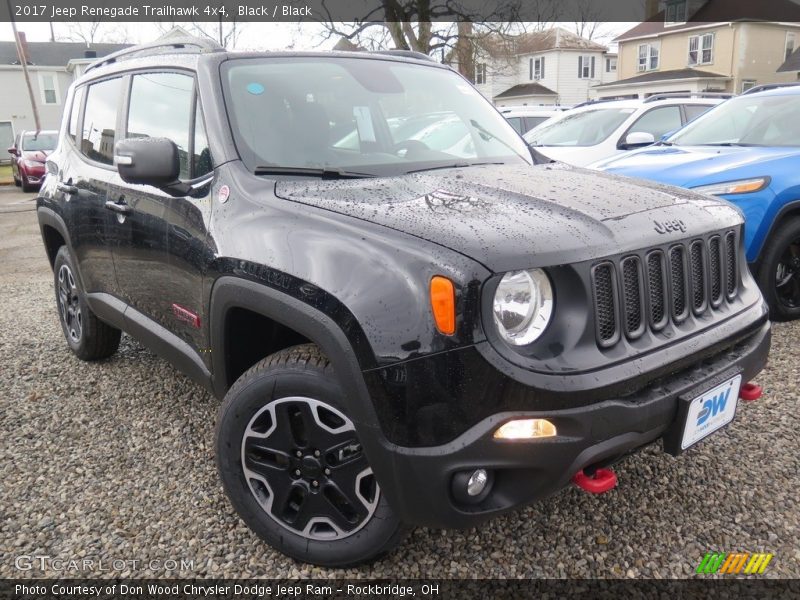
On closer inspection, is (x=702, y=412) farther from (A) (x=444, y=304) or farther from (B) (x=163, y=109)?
(B) (x=163, y=109)

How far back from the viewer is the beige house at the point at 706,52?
3319 centimetres

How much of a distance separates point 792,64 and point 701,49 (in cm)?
449

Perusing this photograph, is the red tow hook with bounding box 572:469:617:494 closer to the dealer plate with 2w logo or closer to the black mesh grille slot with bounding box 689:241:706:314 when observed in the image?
the dealer plate with 2w logo

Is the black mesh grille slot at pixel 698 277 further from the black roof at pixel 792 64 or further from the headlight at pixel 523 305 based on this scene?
the black roof at pixel 792 64

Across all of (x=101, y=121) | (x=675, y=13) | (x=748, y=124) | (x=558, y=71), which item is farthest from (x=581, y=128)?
(x=558, y=71)

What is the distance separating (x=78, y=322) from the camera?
441 centimetres

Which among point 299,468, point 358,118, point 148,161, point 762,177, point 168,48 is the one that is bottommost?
point 299,468

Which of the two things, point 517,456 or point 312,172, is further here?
point 312,172

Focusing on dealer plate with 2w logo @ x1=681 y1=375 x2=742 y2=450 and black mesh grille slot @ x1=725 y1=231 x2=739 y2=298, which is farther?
black mesh grille slot @ x1=725 y1=231 x2=739 y2=298

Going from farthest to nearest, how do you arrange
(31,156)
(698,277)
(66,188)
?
1. (31,156)
2. (66,188)
3. (698,277)

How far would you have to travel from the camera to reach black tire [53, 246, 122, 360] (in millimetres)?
4199

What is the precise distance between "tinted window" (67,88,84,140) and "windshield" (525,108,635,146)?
219 inches

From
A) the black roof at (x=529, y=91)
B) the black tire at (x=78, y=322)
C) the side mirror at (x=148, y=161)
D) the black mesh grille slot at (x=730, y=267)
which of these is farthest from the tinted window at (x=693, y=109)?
the black roof at (x=529, y=91)

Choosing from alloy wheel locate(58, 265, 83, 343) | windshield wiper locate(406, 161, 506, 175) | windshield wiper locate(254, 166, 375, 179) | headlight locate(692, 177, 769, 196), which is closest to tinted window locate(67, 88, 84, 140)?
alloy wheel locate(58, 265, 83, 343)
